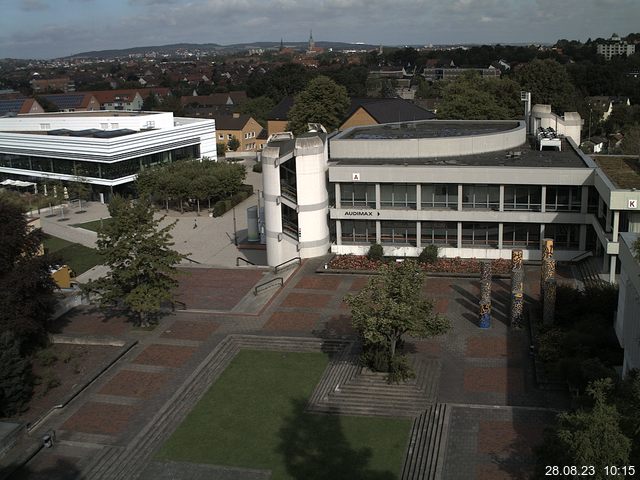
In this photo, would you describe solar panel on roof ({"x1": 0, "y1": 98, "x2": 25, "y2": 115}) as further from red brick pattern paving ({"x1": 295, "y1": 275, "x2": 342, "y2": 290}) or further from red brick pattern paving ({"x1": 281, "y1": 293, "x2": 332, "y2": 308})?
red brick pattern paving ({"x1": 281, "y1": 293, "x2": 332, "y2": 308})

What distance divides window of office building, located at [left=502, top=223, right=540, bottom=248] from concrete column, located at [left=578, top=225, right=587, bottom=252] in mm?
2208

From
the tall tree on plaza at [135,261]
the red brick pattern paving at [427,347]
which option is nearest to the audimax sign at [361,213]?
the tall tree on plaza at [135,261]

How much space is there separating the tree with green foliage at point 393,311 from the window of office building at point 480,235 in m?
14.5

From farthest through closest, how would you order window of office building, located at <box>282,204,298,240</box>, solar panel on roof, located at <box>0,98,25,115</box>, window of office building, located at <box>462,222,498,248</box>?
1. solar panel on roof, located at <box>0,98,25,115</box>
2. window of office building, located at <box>282,204,298,240</box>
3. window of office building, located at <box>462,222,498,248</box>

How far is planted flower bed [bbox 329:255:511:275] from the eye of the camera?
1465 inches

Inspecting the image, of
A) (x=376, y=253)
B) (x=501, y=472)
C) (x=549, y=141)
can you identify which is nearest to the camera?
(x=501, y=472)

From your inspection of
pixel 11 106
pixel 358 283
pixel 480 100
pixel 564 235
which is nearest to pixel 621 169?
pixel 564 235

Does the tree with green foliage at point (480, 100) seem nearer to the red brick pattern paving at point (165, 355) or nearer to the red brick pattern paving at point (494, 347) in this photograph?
the red brick pattern paving at point (494, 347)

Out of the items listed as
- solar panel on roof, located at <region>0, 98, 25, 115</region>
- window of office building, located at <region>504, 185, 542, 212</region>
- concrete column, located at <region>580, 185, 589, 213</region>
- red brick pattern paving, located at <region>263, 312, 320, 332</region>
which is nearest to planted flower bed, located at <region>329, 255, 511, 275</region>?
window of office building, located at <region>504, 185, 542, 212</region>

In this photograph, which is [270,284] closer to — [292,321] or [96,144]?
[292,321]

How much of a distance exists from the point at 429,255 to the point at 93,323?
17945 mm

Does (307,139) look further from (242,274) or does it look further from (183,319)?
(183,319)

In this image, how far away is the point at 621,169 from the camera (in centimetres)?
3775

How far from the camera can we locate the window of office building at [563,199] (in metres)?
37.6
